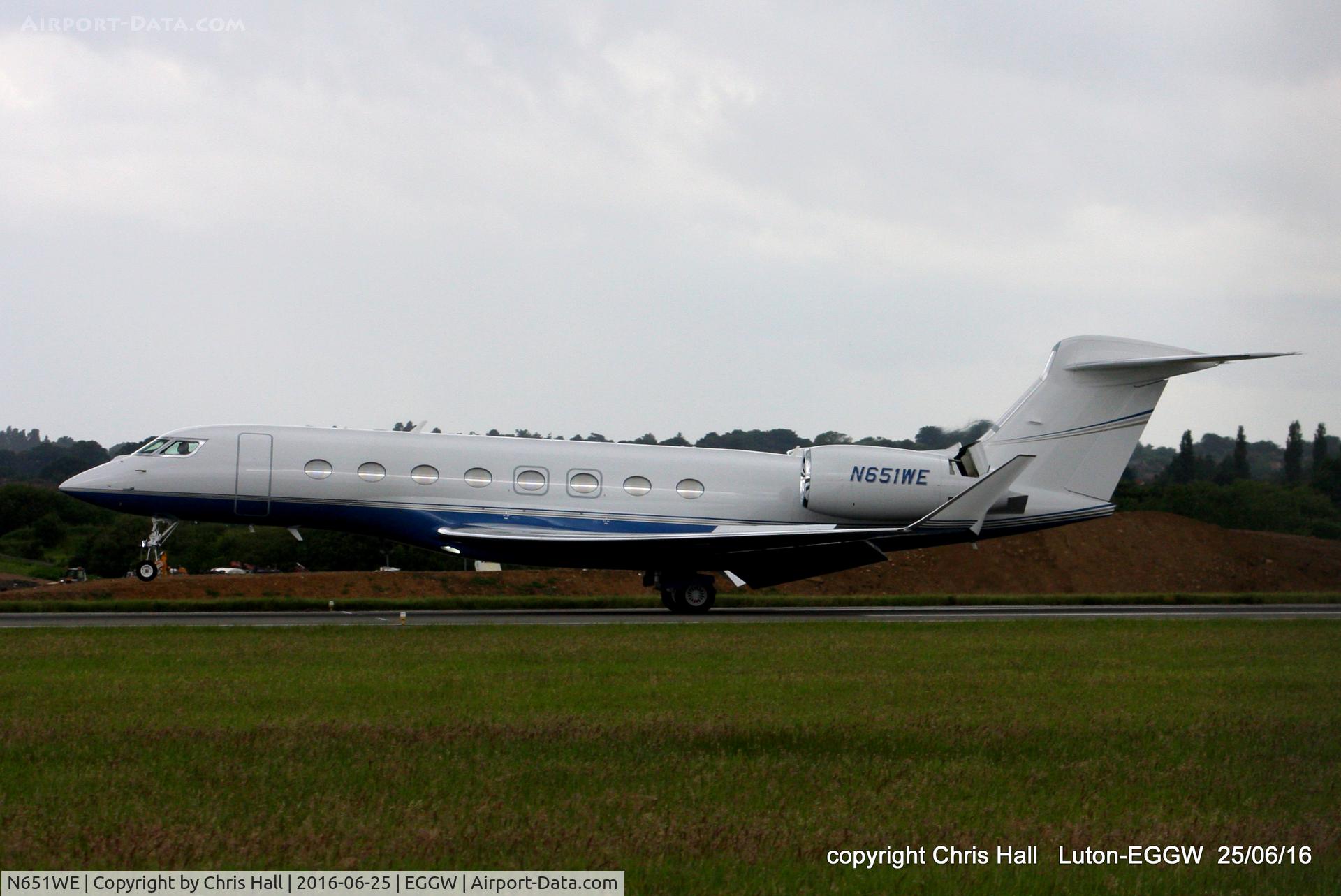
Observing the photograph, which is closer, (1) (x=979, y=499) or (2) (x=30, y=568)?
(1) (x=979, y=499)

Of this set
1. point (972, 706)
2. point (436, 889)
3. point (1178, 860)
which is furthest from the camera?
point (972, 706)

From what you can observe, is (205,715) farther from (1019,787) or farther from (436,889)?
(1019,787)

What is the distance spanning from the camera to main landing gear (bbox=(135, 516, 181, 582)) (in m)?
24.0

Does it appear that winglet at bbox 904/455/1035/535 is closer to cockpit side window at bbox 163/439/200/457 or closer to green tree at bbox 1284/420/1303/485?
green tree at bbox 1284/420/1303/485

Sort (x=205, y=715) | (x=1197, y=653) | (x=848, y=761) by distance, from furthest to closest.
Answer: (x=1197, y=653) → (x=205, y=715) → (x=848, y=761)

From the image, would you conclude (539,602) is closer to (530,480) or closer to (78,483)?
(530,480)

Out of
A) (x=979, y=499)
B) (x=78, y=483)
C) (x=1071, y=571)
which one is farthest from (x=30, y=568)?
(x=979, y=499)

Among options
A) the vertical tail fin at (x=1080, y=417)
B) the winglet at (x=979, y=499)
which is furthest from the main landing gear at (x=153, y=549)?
the vertical tail fin at (x=1080, y=417)

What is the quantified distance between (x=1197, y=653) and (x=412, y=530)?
13842 millimetres

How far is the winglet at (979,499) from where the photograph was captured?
23.1m

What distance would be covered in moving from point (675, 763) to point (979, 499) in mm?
16417

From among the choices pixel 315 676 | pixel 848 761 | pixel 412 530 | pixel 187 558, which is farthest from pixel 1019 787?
pixel 187 558

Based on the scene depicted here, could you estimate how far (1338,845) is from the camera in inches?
261

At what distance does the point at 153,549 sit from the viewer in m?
24.2
